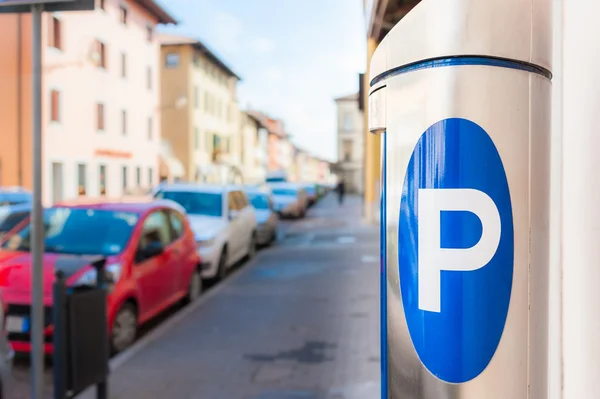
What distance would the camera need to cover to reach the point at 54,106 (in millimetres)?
23562

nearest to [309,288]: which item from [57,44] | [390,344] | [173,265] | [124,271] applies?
[173,265]

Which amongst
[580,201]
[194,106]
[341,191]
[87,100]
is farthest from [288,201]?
[580,201]

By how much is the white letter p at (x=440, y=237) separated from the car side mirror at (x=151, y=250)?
4869 mm

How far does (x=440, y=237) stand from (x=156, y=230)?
18.2ft

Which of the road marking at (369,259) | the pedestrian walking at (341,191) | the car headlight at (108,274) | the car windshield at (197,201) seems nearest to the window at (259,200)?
the road marking at (369,259)

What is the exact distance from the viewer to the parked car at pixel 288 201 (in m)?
26.7

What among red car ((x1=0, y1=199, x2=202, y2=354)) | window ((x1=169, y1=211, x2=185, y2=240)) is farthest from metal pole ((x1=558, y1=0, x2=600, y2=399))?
window ((x1=169, y1=211, x2=185, y2=240))

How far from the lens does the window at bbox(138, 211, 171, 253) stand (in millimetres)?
6489

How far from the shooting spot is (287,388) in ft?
15.3

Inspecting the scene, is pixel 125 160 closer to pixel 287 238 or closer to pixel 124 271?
pixel 287 238

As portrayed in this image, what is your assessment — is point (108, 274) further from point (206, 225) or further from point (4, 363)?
point (206, 225)

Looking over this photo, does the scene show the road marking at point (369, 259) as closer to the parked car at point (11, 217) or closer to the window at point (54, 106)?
the parked car at point (11, 217)

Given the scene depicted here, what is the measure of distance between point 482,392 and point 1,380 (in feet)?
9.58

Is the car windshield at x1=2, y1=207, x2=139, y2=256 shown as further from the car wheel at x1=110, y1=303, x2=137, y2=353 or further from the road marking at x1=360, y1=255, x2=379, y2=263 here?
the road marking at x1=360, y1=255, x2=379, y2=263
